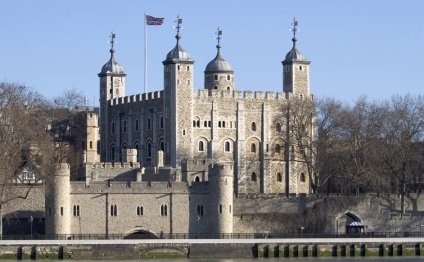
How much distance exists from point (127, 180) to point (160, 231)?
750 cm

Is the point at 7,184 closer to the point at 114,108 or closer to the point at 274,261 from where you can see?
the point at 274,261

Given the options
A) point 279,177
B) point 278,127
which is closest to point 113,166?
point 279,177

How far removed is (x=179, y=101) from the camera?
126312 millimetres

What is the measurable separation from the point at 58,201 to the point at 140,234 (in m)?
5.36

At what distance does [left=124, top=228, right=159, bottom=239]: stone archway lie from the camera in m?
100

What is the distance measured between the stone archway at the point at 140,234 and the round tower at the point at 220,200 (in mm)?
3387

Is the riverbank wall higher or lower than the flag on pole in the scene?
lower

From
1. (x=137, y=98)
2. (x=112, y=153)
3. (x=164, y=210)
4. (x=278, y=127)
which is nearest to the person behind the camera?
(x=164, y=210)

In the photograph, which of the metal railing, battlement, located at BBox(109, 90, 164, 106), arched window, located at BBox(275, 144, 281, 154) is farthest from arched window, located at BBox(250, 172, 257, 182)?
the metal railing

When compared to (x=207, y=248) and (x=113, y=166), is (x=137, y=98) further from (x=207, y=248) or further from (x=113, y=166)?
(x=207, y=248)

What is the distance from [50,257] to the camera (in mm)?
91125

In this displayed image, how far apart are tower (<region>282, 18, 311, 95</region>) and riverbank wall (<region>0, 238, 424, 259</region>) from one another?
38.6 m

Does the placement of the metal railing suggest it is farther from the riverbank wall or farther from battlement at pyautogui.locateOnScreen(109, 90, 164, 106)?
battlement at pyautogui.locateOnScreen(109, 90, 164, 106)

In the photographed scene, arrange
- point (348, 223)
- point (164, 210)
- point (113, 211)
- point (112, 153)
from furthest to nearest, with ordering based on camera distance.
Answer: point (112, 153)
point (348, 223)
point (164, 210)
point (113, 211)
